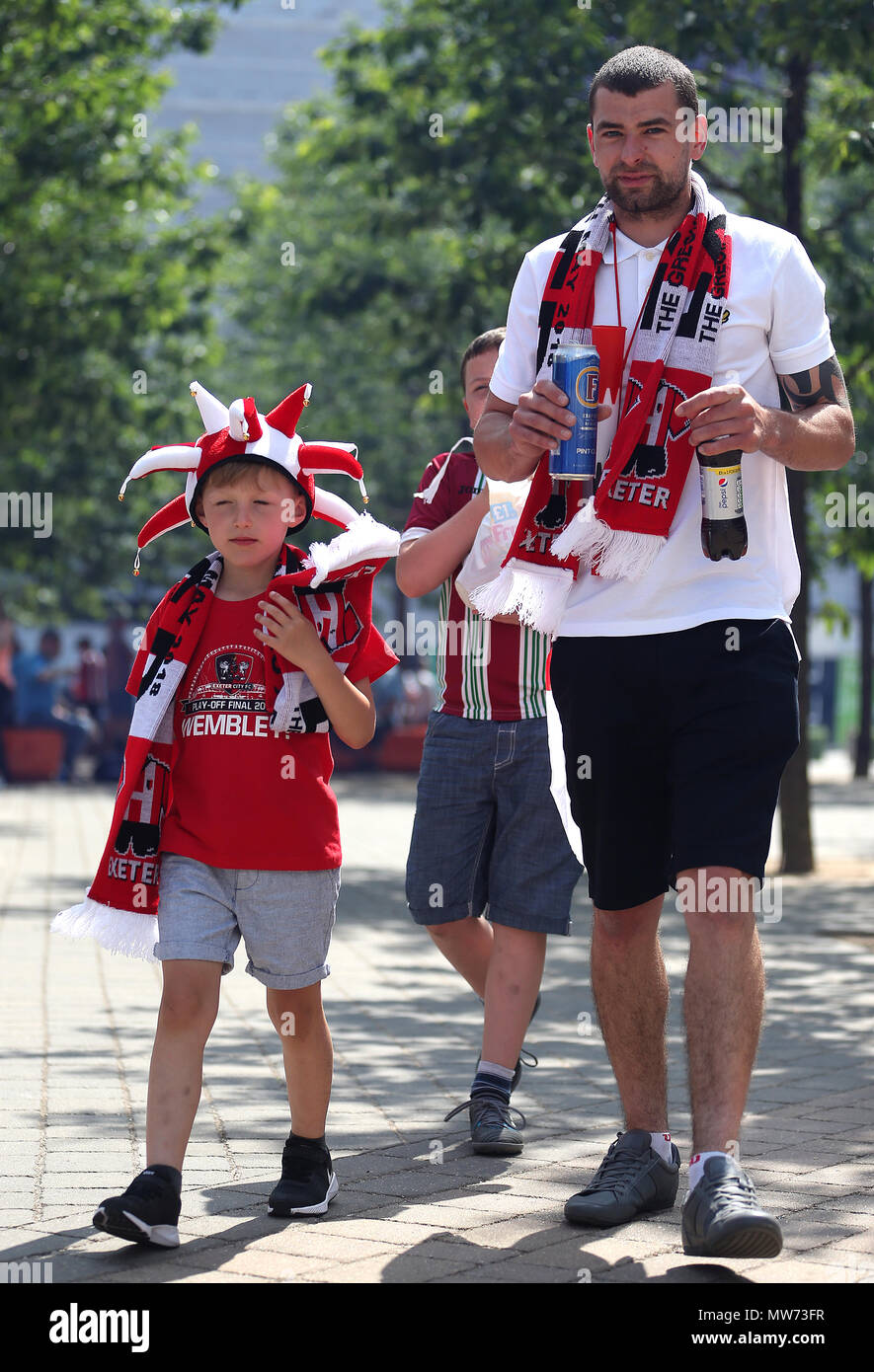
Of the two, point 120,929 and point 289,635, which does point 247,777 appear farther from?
point 120,929

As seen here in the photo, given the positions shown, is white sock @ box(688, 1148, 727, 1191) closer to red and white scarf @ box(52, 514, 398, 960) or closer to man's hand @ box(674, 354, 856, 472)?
red and white scarf @ box(52, 514, 398, 960)

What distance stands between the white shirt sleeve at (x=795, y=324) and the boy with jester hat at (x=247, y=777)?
0.96 m

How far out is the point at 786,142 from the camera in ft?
41.4

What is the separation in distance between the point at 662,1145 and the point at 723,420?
64.7 inches

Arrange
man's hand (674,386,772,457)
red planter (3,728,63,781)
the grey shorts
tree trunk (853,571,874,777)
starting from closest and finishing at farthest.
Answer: man's hand (674,386,772,457) → the grey shorts → red planter (3,728,63,781) → tree trunk (853,571,874,777)

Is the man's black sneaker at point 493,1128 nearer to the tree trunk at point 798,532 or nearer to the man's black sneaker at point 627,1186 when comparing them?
the man's black sneaker at point 627,1186

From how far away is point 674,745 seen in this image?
396cm

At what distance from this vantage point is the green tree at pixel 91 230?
1753cm

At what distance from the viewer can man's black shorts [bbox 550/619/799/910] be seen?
12.6ft

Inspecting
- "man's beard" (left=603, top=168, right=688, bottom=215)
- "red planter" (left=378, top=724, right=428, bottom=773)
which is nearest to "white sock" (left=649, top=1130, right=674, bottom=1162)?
"man's beard" (left=603, top=168, right=688, bottom=215)

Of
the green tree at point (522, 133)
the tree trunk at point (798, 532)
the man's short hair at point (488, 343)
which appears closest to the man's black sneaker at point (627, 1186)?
the man's short hair at point (488, 343)

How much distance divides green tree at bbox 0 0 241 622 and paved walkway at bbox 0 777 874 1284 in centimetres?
1015

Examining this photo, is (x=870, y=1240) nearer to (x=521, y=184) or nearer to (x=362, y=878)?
(x=362, y=878)

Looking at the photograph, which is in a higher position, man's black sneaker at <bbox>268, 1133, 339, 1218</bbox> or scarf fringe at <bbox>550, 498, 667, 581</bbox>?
scarf fringe at <bbox>550, 498, 667, 581</bbox>
